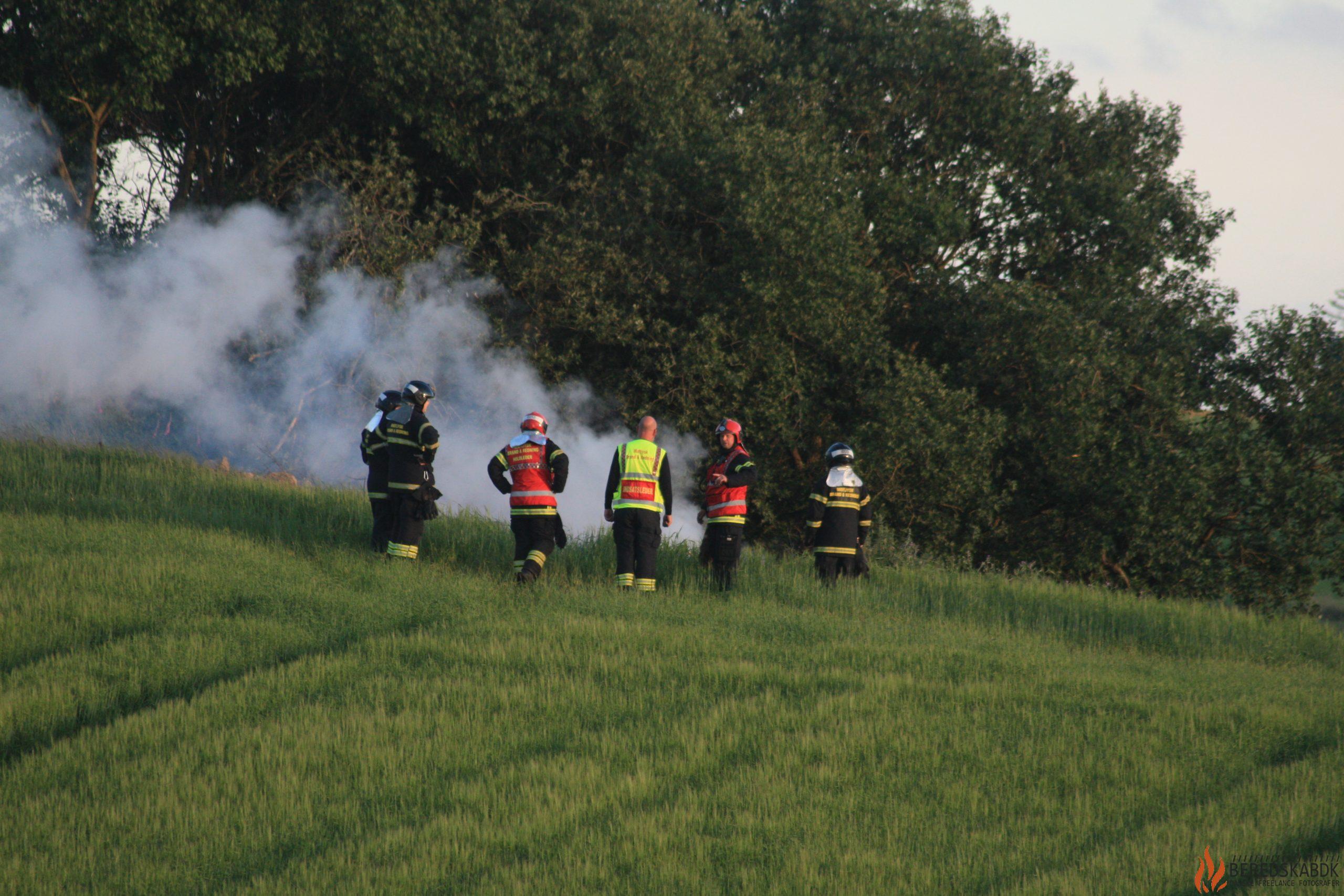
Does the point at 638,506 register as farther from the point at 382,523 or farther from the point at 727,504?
the point at 382,523

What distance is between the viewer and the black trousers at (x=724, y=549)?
11922mm

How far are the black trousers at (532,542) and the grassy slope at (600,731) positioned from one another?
0.34 m

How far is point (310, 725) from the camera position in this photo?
6930 millimetres

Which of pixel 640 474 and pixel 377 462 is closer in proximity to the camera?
pixel 640 474

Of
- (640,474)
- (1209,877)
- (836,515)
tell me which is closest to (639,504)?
(640,474)

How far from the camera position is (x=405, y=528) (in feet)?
38.0

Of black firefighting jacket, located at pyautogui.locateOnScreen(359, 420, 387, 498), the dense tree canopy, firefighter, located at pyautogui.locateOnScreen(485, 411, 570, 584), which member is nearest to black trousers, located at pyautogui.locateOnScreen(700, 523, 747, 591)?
firefighter, located at pyautogui.locateOnScreen(485, 411, 570, 584)

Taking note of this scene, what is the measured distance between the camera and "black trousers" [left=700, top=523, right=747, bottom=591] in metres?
11.9

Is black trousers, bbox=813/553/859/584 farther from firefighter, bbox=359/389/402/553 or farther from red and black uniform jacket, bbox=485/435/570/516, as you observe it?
firefighter, bbox=359/389/402/553

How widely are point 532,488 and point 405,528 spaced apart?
1.60 metres

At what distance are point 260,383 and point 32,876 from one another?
1479 centimetres

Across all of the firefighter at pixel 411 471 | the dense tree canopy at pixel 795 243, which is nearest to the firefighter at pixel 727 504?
the firefighter at pixel 411 471

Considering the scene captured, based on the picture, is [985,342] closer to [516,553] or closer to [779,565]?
[779,565]

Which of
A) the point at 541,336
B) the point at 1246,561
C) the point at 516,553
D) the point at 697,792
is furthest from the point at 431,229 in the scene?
the point at 1246,561
